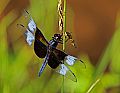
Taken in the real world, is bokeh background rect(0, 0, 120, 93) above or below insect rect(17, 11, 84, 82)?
below

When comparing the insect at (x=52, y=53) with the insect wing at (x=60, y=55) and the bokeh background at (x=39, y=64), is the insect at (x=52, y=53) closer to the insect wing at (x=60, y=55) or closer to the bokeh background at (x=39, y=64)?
the insect wing at (x=60, y=55)

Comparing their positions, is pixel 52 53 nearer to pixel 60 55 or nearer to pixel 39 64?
pixel 60 55

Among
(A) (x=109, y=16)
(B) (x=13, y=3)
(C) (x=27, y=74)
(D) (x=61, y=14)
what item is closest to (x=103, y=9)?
(A) (x=109, y=16)

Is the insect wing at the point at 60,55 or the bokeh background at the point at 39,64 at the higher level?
the insect wing at the point at 60,55

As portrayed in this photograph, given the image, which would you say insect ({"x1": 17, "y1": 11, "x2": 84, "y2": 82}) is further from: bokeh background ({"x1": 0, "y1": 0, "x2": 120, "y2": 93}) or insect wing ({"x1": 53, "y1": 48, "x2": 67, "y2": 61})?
bokeh background ({"x1": 0, "y1": 0, "x2": 120, "y2": 93})

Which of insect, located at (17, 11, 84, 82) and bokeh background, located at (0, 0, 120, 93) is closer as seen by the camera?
insect, located at (17, 11, 84, 82)

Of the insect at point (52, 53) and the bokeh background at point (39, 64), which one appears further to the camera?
the bokeh background at point (39, 64)

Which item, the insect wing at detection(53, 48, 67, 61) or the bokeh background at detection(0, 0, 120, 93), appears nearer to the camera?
the insect wing at detection(53, 48, 67, 61)

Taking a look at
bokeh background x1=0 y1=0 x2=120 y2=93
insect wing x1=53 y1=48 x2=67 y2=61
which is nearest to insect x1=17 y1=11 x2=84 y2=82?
insect wing x1=53 y1=48 x2=67 y2=61

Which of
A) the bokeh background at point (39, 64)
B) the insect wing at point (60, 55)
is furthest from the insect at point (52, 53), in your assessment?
the bokeh background at point (39, 64)

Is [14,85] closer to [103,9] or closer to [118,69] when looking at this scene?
[118,69]

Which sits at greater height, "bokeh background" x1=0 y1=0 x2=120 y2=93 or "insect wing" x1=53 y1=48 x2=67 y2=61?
"insect wing" x1=53 y1=48 x2=67 y2=61
